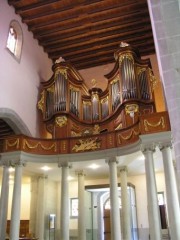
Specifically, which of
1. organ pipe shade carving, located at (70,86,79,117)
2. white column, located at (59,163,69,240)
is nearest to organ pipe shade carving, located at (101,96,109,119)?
organ pipe shade carving, located at (70,86,79,117)

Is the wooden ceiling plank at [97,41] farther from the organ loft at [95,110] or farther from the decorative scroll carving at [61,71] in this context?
the decorative scroll carving at [61,71]

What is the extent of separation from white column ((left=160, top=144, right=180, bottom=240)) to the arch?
7.10 metres

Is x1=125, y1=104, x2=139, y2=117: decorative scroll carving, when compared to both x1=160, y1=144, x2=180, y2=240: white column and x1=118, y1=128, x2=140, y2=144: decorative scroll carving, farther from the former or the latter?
x1=160, y1=144, x2=180, y2=240: white column

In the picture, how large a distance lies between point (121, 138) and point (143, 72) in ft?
13.4

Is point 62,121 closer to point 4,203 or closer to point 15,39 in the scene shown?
point 4,203

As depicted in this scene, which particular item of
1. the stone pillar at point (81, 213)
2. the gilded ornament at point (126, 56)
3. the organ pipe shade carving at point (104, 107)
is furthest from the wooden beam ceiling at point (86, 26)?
the stone pillar at point (81, 213)

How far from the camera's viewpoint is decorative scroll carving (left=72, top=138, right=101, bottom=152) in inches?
498

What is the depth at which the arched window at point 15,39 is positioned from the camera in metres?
14.6

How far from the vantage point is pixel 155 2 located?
4195mm

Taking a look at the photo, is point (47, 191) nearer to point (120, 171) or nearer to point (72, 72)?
point (120, 171)

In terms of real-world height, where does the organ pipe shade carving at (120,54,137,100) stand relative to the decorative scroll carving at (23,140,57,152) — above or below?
above

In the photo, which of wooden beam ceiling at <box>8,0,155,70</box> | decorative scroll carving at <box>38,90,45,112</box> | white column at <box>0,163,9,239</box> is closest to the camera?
white column at <box>0,163,9,239</box>

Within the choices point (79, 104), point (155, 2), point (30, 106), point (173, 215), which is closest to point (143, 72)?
point (79, 104)

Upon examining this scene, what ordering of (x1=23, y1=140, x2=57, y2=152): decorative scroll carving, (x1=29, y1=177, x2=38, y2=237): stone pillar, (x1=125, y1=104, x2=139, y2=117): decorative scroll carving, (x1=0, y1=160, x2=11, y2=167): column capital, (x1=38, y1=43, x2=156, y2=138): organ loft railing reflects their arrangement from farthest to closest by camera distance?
(x1=29, y1=177, x2=38, y2=237): stone pillar → (x1=38, y1=43, x2=156, y2=138): organ loft railing → (x1=125, y1=104, x2=139, y2=117): decorative scroll carving → (x1=23, y1=140, x2=57, y2=152): decorative scroll carving → (x1=0, y1=160, x2=11, y2=167): column capital
